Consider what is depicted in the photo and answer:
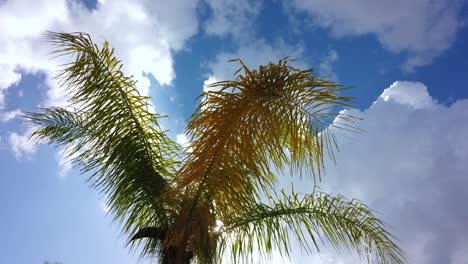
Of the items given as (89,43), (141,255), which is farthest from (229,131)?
(141,255)

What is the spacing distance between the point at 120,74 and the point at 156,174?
61.1 inches

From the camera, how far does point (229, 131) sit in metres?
3.86

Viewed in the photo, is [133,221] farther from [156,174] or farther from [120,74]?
[120,74]

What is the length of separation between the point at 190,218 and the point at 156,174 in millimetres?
1002

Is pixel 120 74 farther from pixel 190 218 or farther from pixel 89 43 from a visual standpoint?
pixel 190 218

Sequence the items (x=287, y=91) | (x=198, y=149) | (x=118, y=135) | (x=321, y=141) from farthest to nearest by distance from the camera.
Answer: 1. (x=118, y=135)
2. (x=198, y=149)
3. (x=321, y=141)
4. (x=287, y=91)

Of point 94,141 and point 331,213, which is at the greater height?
point 94,141

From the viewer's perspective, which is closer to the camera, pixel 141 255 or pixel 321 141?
pixel 321 141

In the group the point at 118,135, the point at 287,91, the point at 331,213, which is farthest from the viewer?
the point at 118,135

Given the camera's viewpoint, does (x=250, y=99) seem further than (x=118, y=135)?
No

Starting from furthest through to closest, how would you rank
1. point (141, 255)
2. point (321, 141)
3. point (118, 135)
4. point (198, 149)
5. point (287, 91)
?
1. point (141, 255)
2. point (118, 135)
3. point (198, 149)
4. point (321, 141)
5. point (287, 91)

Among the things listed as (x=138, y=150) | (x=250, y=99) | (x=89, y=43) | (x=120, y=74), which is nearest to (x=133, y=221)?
(x=138, y=150)

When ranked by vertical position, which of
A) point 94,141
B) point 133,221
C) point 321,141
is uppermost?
point 94,141

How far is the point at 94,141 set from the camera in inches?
228
